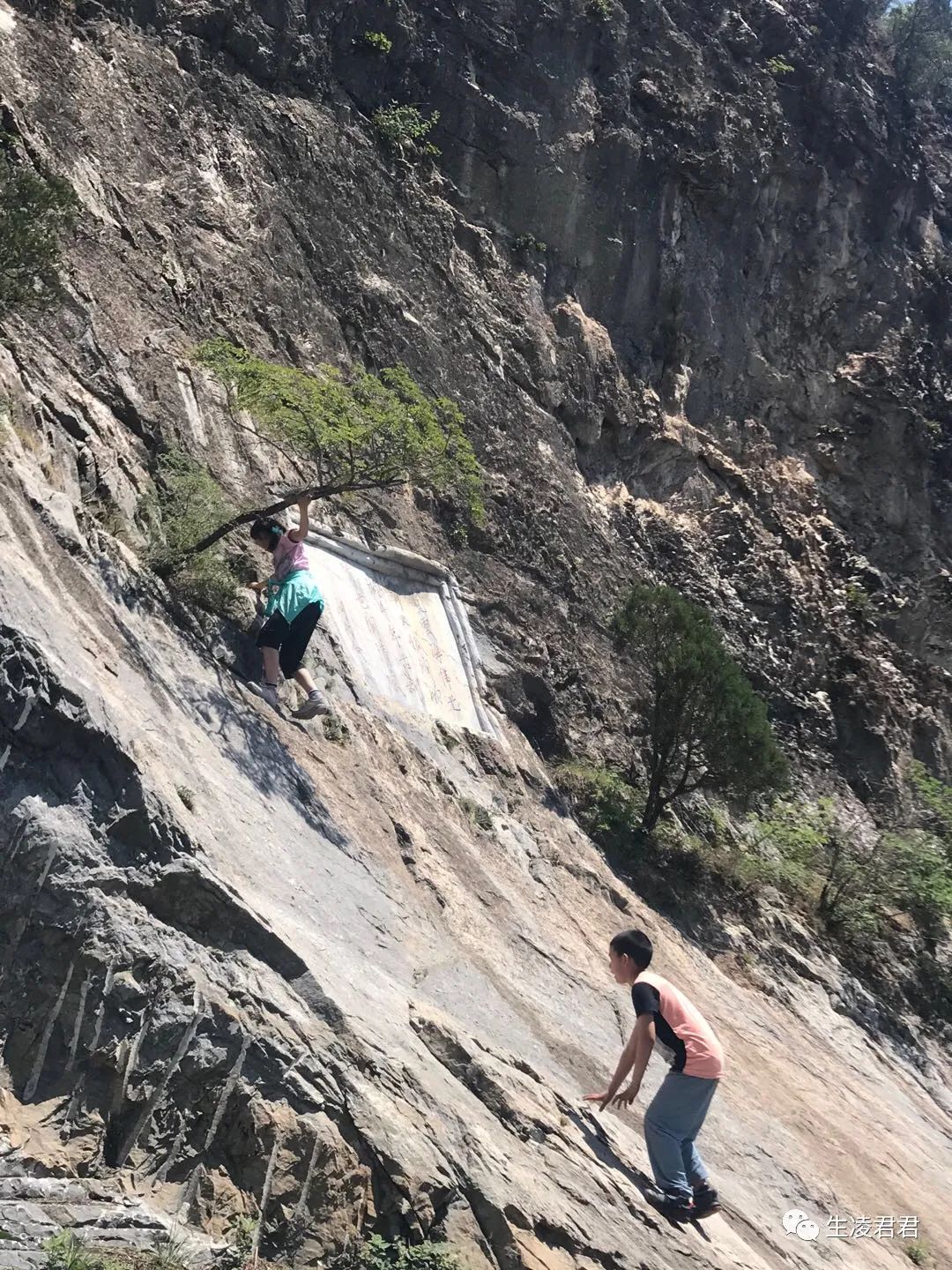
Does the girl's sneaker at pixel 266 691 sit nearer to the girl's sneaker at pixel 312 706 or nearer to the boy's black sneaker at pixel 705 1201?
the girl's sneaker at pixel 312 706

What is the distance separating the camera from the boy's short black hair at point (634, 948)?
634cm

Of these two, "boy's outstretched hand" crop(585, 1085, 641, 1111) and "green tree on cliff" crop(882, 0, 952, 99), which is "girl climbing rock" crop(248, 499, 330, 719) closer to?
"boy's outstretched hand" crop(585, 1085, 641, 1111)

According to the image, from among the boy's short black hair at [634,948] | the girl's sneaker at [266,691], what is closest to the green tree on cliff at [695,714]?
the girl's sneaker at [266,691]

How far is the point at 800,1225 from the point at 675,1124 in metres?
2.24

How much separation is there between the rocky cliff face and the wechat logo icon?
0.40 feet

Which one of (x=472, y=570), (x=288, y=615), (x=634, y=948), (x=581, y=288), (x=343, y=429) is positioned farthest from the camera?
(x=581, y=288)

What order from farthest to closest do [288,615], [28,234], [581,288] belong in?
1. [581,288]
2. [288,615]
3. [28,234]

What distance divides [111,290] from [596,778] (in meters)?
7.67

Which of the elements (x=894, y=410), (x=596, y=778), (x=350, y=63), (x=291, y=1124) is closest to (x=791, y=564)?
(x=894, y=410)

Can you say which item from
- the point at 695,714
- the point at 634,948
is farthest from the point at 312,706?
Result: the point at 695,714

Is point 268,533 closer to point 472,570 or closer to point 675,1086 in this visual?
point 675,1086

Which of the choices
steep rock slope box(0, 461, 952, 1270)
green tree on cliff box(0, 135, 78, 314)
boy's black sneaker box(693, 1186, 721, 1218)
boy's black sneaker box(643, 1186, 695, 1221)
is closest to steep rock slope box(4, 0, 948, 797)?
green tree on cliff box(0, 135, 78, 314)

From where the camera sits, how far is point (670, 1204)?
598cm

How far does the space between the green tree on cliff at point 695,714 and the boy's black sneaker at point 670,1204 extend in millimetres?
8351
